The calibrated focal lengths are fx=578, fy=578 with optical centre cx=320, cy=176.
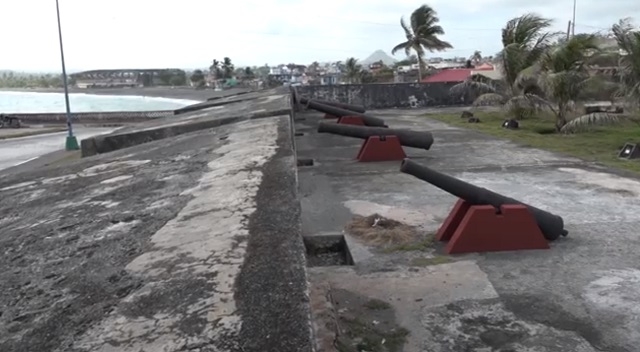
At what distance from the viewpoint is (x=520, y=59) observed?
1620 centimetres

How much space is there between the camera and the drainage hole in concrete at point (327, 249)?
510 centimetres

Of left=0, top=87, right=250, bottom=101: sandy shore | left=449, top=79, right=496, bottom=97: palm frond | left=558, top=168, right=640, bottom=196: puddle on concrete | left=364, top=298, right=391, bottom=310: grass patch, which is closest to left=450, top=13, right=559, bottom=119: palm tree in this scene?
left=449, top=79, right=496, bottom=97: palm frond

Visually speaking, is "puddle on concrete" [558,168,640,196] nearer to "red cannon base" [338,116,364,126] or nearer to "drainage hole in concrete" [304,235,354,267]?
"drainage hole in concrete" [304,235,354,267]

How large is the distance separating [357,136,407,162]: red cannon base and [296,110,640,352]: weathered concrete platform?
4.55 ft

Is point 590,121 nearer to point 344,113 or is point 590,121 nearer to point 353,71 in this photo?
point 344,113

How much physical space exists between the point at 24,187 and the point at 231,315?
3.36 m

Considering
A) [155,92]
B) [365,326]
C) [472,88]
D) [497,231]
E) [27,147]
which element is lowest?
[27,147]

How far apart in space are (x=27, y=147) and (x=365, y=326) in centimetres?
2545

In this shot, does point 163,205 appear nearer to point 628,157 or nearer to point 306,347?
point 306,347

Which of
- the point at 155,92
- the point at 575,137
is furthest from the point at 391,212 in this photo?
the point at 155,92

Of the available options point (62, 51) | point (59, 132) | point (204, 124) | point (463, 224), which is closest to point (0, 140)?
point (59, 132)

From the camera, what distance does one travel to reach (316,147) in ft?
39.2

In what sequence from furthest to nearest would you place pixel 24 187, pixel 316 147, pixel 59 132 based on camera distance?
pixel 59 132
pixel 316 147
pixel 24 187

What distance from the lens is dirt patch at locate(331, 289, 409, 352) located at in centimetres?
318
